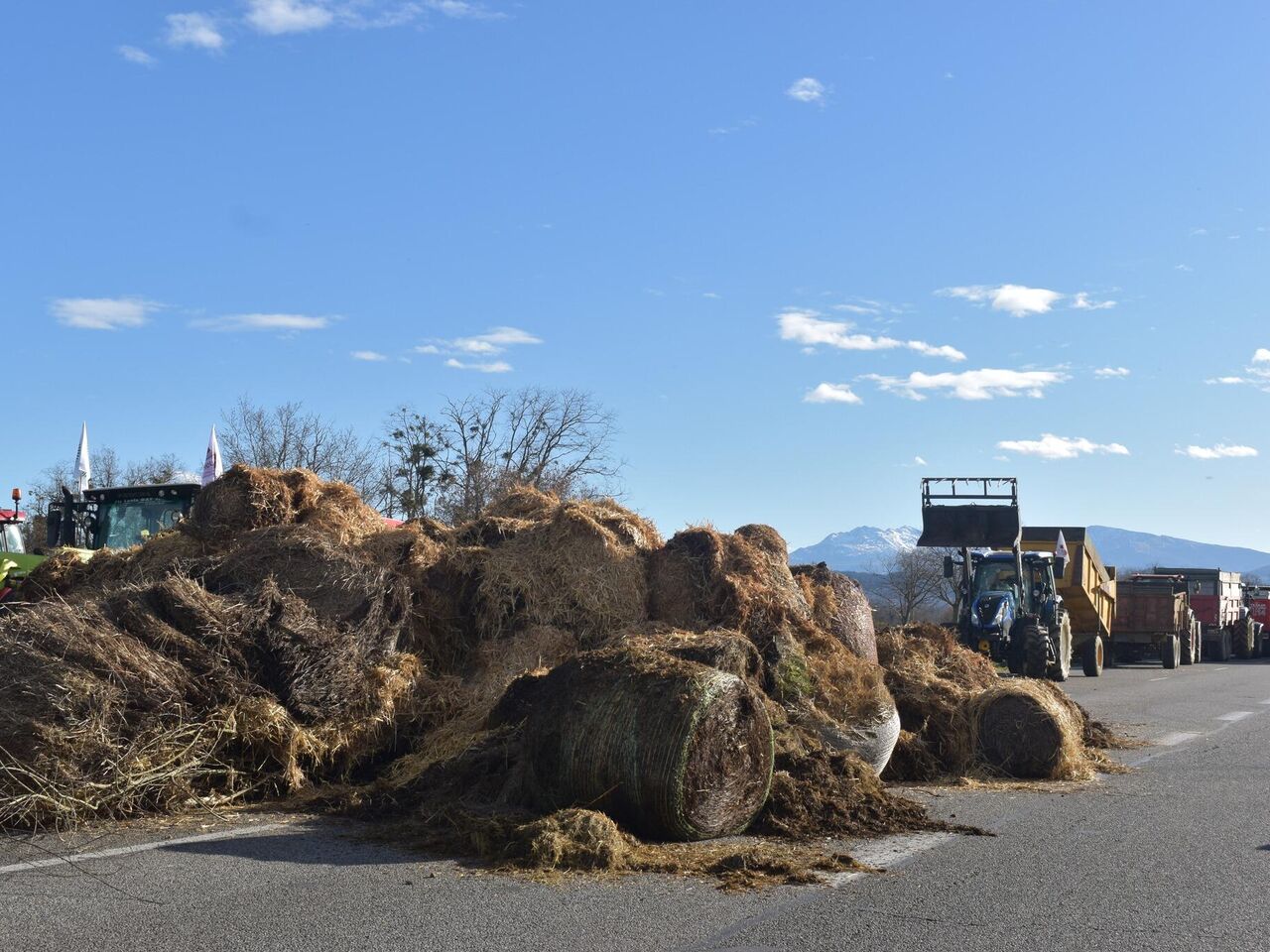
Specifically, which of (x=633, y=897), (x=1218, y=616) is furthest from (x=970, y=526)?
(x=1218, y=616)

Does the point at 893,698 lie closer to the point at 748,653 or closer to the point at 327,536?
the point at 748,653

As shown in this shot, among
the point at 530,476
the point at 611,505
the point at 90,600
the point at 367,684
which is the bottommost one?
the point at 367,684

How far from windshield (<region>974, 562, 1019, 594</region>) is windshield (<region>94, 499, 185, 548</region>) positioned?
16.2m

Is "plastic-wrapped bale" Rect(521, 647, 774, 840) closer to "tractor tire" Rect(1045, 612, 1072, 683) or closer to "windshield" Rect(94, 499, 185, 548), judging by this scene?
"windshield" Rect(94, 499, 185, 548)

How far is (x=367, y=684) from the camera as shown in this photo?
9867 mm

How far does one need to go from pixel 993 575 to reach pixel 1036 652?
304 cm

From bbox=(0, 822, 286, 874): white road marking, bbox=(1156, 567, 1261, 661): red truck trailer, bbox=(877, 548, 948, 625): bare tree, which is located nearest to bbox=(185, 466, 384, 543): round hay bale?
bbox=(0, 822, 286, 874): white road marking

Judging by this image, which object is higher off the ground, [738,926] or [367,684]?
[367,684]

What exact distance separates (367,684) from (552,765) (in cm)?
239

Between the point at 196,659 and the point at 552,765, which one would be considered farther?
the point at 196,659

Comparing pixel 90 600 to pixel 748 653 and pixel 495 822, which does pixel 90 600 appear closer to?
pixel 495 822

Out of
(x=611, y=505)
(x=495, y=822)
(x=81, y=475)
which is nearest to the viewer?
(x=495, y=822)

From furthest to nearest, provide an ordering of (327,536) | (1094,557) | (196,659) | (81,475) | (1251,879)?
(1094,557), (81,475), (327,536), (196,659), (1251,879)

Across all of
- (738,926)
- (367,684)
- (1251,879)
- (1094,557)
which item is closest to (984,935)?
(738,926)
